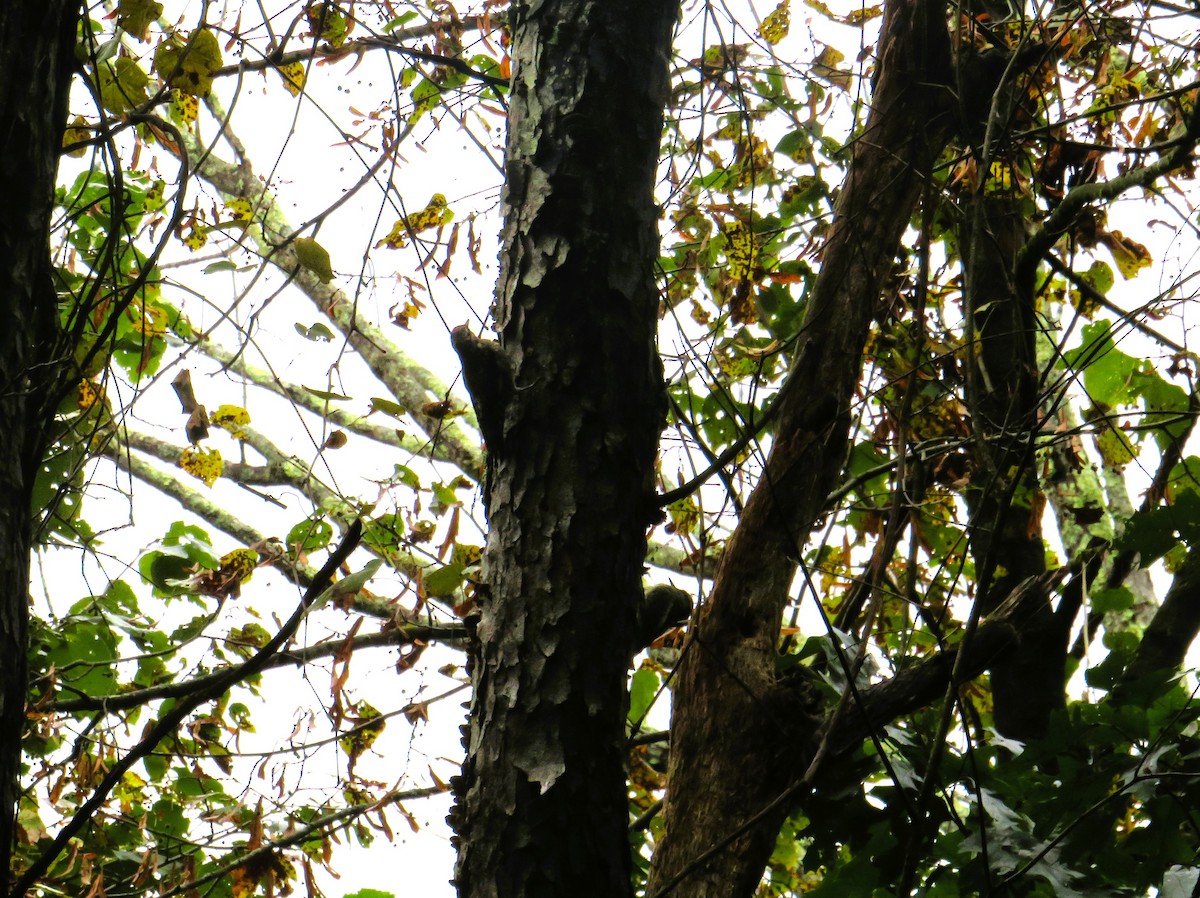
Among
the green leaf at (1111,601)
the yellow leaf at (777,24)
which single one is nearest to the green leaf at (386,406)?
the green leaf at (1111,601)

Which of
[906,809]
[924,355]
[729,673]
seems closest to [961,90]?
[924,355]

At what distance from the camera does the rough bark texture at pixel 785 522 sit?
166 centimetres

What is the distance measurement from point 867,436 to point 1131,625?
5.61 feet

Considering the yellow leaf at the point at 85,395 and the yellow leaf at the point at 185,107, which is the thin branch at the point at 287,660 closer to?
the yellow leaf at the point at 85,395

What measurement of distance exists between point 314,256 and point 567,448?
27.5 inches

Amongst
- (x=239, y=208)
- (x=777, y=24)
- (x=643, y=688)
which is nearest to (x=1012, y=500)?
(x=643, y=688)

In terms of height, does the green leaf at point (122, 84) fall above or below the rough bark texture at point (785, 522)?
above

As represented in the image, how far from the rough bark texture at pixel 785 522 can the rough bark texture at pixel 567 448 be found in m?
0.33

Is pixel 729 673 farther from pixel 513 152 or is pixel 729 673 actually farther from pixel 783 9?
pixel 783 9

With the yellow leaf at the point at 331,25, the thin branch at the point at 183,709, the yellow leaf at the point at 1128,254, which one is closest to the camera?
the thin branch at the point at 183,709

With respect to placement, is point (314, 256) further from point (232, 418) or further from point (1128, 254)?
point (1128, 254)

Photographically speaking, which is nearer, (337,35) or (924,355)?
(337,35)

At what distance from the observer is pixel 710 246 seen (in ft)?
8.70

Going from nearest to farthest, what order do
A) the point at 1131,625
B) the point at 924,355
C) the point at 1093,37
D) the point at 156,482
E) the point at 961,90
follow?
the point at 961,90 < the point at 1093,37 < the point at 924,355 < the point at 1131,625 < the point at 156,482
